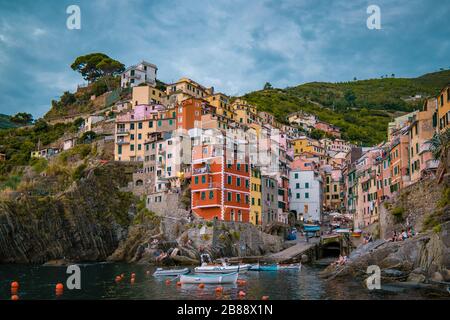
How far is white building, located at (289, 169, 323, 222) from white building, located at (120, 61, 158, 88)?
53.4 m

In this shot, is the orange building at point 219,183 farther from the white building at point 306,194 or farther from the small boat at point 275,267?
the white building at point 306,194

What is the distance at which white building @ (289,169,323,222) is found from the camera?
10325 centimetres

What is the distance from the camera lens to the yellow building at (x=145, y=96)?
11838cm

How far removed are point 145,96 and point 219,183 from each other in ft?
162

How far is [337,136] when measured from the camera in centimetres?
18450

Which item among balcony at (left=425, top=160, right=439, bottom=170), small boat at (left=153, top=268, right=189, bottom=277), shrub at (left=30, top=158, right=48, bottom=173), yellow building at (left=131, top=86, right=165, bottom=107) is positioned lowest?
small boat at (left=153, top=268, right=189, bottom=277)

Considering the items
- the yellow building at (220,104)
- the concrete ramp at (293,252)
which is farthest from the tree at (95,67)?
the concrete ramp at (293,252)

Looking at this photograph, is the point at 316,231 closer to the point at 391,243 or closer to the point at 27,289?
the point at 391,243

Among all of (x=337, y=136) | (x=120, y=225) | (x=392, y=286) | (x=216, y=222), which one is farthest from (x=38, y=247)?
(x=337, y=136)

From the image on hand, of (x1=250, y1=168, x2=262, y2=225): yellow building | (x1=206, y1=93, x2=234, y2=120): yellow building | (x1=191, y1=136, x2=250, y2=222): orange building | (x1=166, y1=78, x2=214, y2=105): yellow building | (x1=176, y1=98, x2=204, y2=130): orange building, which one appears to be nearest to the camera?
(x1=191, y1=136, x2=250, y2=222): orange building

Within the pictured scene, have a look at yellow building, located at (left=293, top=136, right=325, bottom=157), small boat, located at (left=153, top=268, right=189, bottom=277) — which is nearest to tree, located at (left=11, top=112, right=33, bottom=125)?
yellow building, located at (left=293, top=136, right=325, bottom=157)

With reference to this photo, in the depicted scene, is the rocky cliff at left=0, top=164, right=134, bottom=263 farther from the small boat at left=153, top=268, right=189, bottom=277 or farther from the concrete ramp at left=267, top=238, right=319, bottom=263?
the small boat at left=153, top=268, right=189, bottom=277
